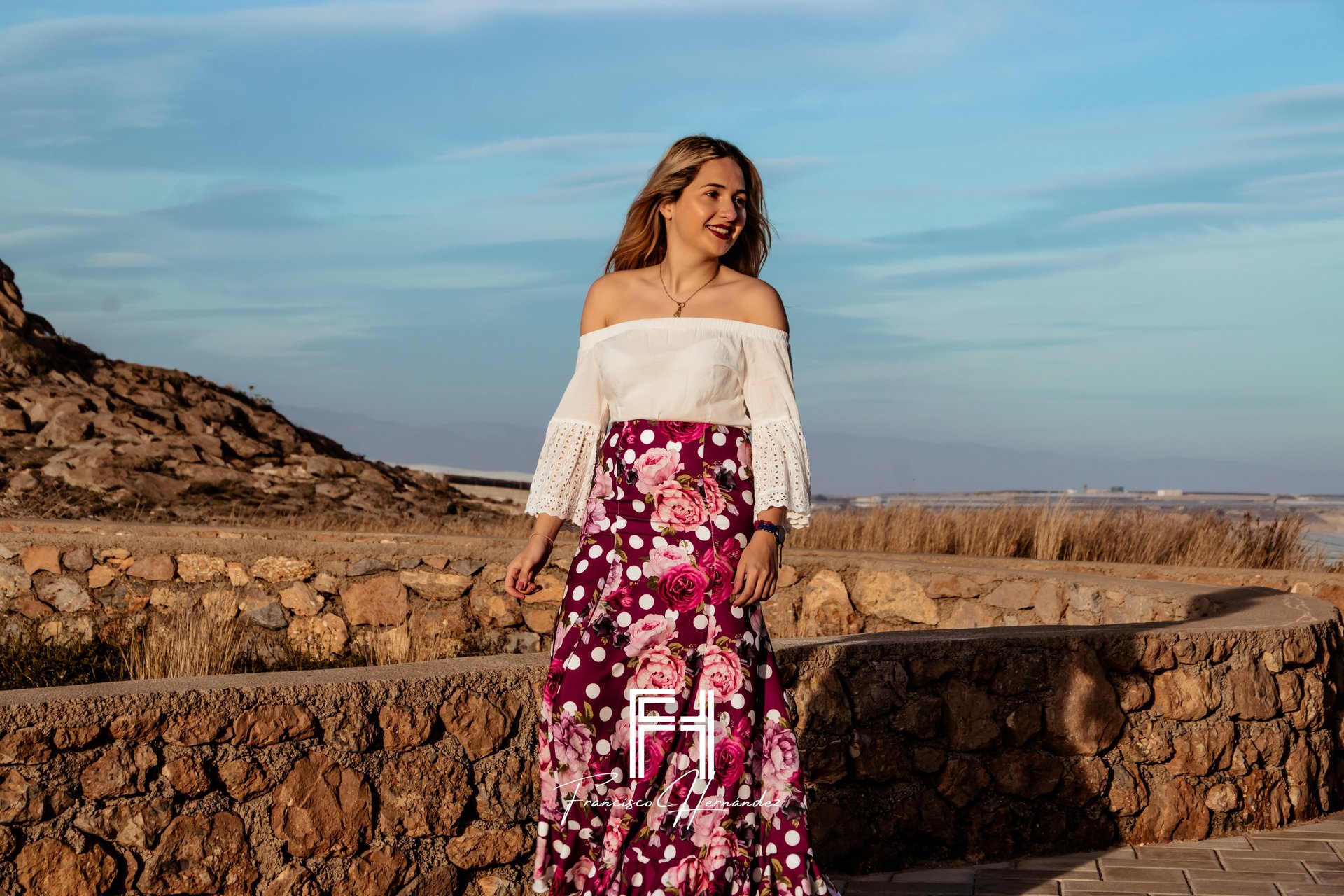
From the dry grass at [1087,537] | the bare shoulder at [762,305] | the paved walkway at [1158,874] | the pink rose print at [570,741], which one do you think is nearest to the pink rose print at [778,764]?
the pink rose print at [570,741]

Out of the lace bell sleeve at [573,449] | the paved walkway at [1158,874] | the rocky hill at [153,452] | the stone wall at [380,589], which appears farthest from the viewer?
the rocky hill at [153,452]

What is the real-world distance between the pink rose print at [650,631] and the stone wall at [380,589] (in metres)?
3.64

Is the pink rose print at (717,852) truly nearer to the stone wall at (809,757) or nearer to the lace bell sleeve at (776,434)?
the lace bell sleeve at (776,434)

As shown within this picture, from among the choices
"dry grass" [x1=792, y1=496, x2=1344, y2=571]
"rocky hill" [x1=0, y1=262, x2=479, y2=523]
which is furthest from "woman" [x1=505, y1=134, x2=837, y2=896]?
"rocky hill" [x1=0, y1=262, x2=479, y2=523]

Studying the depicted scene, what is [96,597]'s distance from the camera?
27.0 ft

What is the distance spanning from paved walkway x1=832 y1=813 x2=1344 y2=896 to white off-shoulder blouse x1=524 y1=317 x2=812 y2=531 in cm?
161

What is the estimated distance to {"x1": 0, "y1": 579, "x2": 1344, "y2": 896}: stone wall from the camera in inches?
132

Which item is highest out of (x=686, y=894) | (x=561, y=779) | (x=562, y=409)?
(x=562, y=409)

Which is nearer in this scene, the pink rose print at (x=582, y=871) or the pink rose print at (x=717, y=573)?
the pink rose print at (x=717, y=573)

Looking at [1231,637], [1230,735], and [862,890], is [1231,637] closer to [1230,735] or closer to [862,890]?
[1230,735]

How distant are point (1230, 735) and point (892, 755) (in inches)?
50.9

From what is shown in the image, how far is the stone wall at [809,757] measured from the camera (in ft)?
11.0

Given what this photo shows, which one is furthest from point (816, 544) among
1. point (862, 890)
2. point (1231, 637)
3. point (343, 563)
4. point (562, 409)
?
point (562, 409)

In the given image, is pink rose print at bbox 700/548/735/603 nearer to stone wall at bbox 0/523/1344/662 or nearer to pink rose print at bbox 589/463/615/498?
pink rose print at bbox 589/463/615/498
